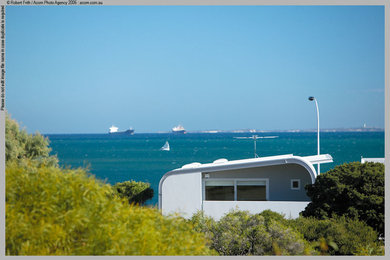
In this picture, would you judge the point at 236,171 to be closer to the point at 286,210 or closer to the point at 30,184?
the point at 286,210

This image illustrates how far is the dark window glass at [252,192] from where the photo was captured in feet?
54.5

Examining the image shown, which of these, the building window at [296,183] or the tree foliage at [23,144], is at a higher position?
the tree foliage at [23,144]

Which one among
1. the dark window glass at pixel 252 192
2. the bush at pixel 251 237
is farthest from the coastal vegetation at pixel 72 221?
the dark window glass at pixel 252 192

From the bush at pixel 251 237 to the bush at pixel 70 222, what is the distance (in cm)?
302

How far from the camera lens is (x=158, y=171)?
6141cm

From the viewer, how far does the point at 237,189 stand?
16.7 metres

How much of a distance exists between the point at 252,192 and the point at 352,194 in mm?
5788

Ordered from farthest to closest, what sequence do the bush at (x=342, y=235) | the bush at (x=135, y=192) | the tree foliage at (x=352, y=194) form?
the bush at (x=135, y=192) < the tree foliage at (x=352, y=194) < the bush at (x=342, y=235)

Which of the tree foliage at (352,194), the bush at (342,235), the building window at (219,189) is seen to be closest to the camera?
the bush at (342,235)

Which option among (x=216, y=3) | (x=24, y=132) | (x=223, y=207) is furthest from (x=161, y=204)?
(x=216, y=3)

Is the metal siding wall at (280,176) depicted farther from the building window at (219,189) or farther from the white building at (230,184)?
the building window at (219,189)

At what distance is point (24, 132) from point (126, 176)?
4540 cm

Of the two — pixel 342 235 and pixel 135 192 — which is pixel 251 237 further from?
pixel 135 192

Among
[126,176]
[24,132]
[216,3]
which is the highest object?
[216,3]
